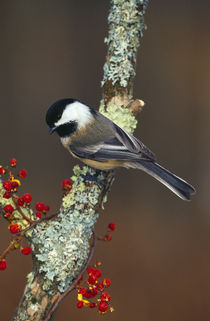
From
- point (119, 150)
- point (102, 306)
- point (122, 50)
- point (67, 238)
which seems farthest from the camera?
point (119, 150)

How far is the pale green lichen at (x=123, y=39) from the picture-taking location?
133 centimetres

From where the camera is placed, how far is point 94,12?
2.56m

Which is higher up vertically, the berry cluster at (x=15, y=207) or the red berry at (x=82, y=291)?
the berry cluster at (x=15, y=207)

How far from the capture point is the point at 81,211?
119 cm

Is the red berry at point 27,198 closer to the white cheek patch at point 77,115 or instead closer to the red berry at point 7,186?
the red berry at point 7,186

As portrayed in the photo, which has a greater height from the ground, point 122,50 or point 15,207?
point 122,50

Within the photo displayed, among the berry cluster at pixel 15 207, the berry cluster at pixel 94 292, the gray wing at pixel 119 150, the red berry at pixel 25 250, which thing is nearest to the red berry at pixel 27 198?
the berry cluster at pixel 15 207

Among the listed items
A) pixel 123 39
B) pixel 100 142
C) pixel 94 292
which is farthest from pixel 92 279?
pixel 123 39

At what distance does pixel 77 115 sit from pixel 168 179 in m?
0.35

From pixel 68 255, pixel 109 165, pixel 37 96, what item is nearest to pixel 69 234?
pixel 68 255

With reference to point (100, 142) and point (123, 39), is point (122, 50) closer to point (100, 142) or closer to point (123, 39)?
point (123, 39)

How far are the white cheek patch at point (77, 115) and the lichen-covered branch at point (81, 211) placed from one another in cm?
15

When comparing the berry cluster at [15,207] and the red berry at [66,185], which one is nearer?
the berry cluster at [15,207]

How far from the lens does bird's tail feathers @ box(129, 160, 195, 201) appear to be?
1347 millimetres
